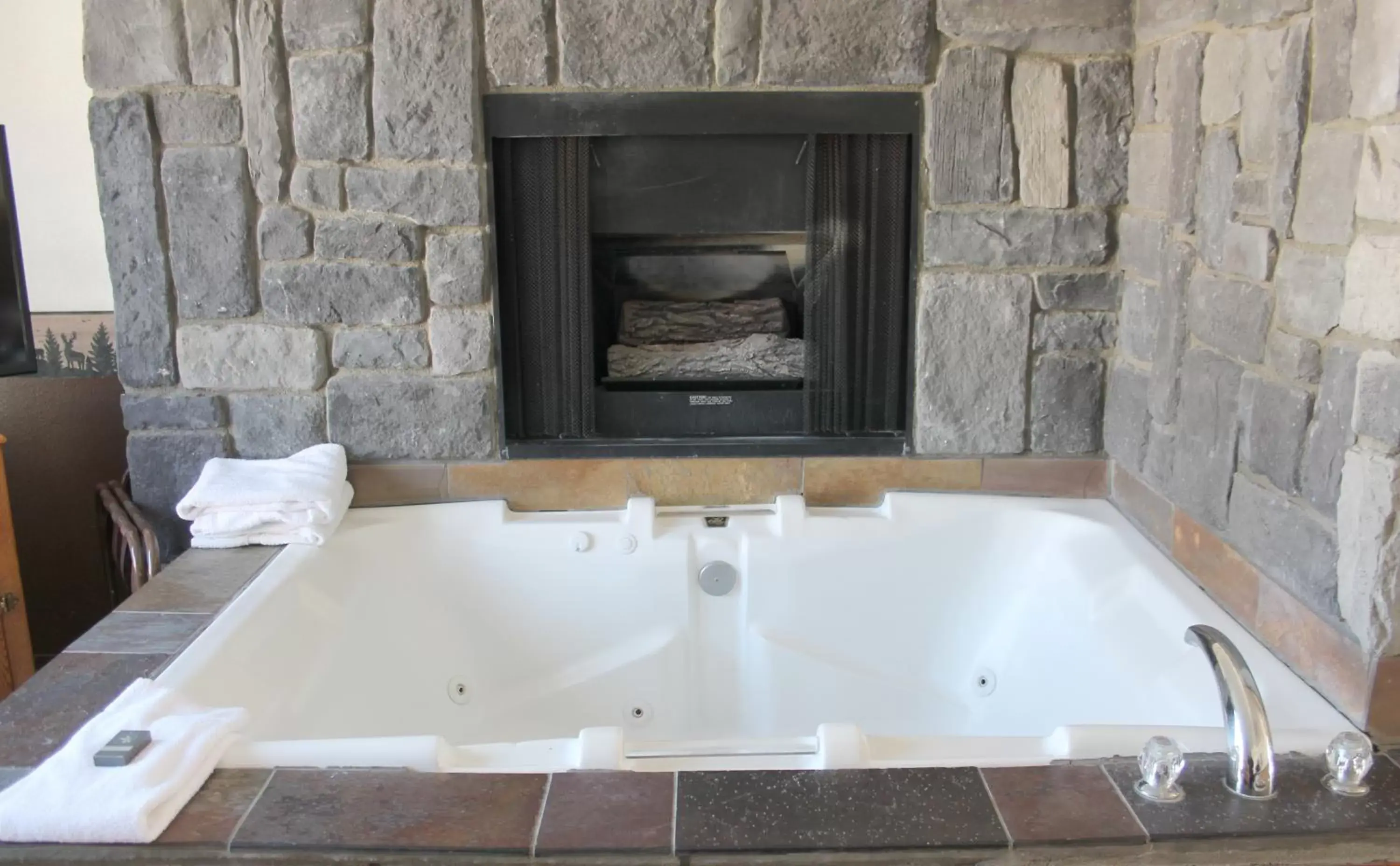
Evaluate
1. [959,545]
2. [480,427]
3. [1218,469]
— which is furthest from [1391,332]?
[480,427]

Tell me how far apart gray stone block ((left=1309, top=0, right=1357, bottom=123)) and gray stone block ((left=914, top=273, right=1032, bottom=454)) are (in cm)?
83

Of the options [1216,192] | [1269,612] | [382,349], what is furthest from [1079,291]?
[382,349]

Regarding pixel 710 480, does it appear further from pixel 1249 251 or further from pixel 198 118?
pixel 198 118

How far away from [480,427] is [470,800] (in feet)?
3.70

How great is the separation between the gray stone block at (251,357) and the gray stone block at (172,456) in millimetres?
109

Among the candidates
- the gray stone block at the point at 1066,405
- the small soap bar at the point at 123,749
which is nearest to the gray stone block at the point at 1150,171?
the gray stone block at the point at 1066,405

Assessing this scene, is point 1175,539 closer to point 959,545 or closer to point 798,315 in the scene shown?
point 959,545

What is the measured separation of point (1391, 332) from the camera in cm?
138

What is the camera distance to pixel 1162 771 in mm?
1356

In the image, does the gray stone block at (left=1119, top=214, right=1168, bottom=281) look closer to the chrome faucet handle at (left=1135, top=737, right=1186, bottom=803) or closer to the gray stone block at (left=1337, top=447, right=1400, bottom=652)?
the gray stone block at (left=1337, top=447, right=1400, bottom=652)

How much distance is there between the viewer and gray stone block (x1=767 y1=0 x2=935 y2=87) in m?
2.20

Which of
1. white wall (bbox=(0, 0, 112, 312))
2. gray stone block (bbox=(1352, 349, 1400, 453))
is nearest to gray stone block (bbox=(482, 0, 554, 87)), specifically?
white wall (bbox=(0, 0, 112, 312))

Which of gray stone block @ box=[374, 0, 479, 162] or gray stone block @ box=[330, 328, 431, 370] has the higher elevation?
gray stone block @ box=[374, 0, 479, 162]

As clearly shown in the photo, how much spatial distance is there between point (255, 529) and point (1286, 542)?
5.85 feet
